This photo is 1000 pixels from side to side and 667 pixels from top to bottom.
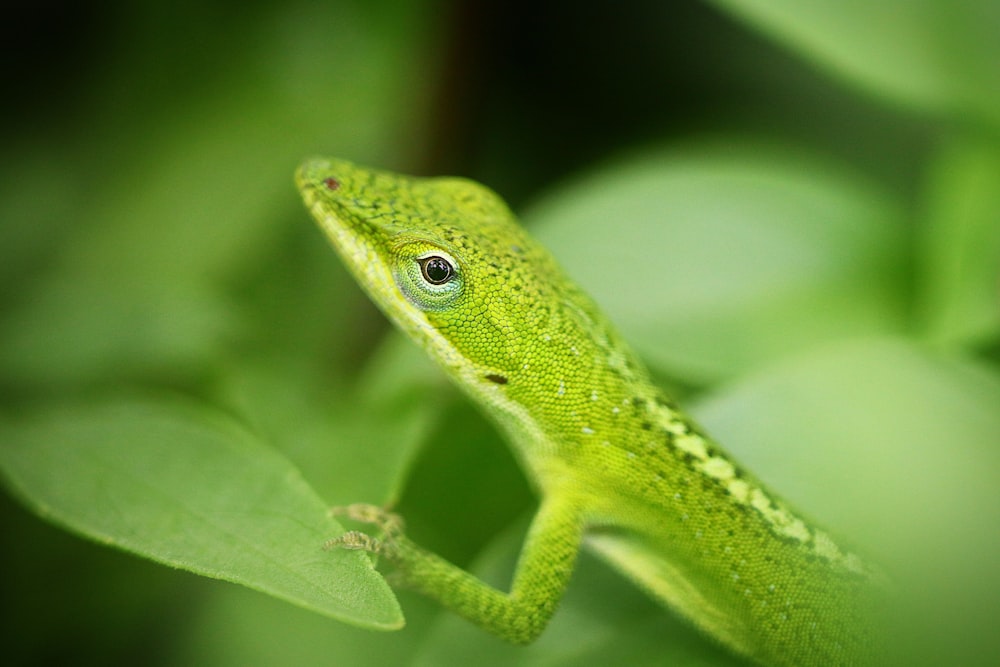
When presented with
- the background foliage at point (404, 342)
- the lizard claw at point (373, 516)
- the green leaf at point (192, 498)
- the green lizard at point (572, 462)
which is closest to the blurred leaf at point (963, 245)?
the background foliage at point (404, 342)

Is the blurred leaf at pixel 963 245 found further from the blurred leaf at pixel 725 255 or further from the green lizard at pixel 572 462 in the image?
the green lizard at pixel 572 462

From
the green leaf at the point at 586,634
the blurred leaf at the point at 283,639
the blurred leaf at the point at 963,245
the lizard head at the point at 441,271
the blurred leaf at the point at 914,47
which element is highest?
the blurred leaf at the point at 914,47

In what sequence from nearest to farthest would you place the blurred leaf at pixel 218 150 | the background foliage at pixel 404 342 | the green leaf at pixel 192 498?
the green leaf at pixel 192 498
the background foliage at pixel 404 342
the blurred leaf at pixel 218 150

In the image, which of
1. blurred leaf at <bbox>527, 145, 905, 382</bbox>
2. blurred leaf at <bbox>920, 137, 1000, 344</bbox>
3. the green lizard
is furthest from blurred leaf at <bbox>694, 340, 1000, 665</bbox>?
blurred leaf at <bbox>920, 137, 1000, 344</bbox>

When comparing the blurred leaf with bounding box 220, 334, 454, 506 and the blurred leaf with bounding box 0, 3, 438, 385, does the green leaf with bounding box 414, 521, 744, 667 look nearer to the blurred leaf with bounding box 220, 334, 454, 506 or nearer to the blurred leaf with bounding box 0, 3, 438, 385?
the blurred leaf with bounding box 220, 334, 454, 506

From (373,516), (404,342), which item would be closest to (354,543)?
(373,516)

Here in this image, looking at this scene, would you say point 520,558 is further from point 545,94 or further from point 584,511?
point 545,94
